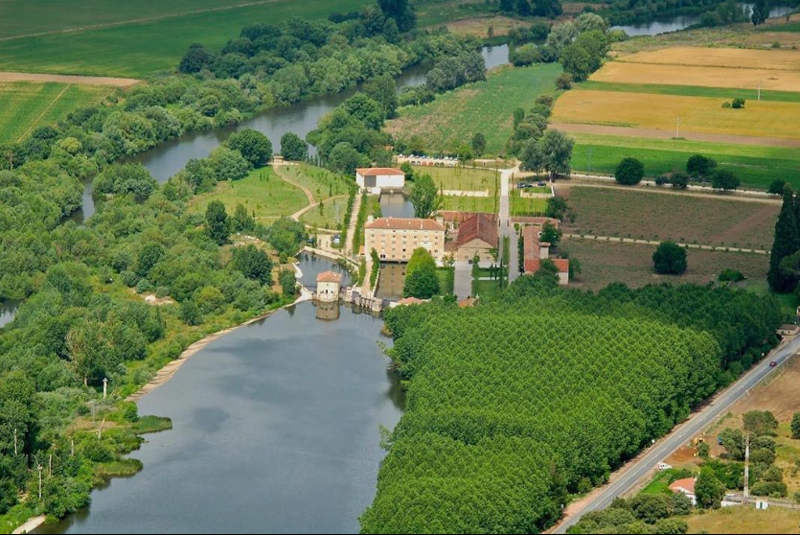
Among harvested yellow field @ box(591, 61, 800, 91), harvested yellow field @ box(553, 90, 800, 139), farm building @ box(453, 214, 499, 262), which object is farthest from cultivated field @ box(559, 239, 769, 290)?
harvested yellow field @ box(591, 61, 800, 91)

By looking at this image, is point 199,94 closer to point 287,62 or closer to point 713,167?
point 287,62

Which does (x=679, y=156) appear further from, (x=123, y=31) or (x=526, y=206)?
(x=123, y=31)

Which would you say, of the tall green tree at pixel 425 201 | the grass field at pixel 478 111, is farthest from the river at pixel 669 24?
the tall green tree at pixel 425 201

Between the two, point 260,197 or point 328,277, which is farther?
point 260,197

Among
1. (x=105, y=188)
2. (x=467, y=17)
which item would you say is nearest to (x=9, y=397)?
(x=105, y=188)

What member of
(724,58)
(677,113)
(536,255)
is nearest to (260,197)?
(536,255)

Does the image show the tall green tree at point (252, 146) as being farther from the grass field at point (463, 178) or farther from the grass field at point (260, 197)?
the grass field at point (463, 178)
